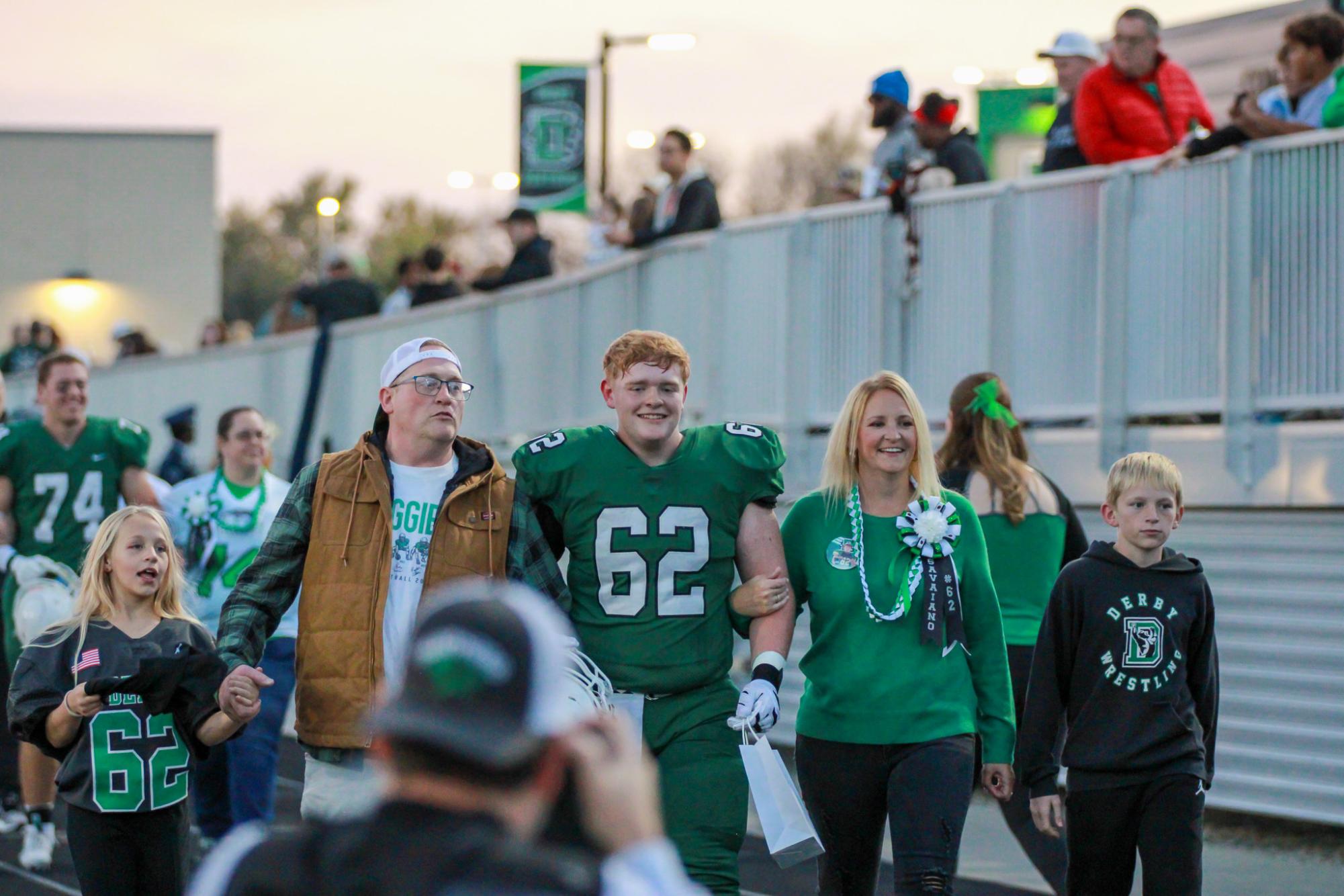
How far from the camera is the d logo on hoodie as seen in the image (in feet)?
20.2

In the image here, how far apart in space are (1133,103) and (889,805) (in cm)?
589

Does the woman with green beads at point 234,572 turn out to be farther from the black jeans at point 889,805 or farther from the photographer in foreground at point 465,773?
the photographer in foreground at point 465,773

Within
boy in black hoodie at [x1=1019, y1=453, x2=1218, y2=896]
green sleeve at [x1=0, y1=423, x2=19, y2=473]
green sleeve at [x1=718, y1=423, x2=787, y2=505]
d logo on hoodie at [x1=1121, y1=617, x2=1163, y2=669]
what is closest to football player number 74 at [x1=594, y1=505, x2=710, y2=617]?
green sleeve at [x1=718, y1=423, x2=787, y2=505]

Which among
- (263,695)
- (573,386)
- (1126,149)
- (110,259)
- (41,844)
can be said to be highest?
(110,259)

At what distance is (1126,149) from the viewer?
10820 millimetres

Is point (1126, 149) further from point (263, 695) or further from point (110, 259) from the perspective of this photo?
point (110, 259)

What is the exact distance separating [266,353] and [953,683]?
16.5 metres

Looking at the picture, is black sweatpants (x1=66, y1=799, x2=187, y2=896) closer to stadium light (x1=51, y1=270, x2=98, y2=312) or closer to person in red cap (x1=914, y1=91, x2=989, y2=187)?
person in red cap (x1=914, y1=91, x2=989, y2=187)

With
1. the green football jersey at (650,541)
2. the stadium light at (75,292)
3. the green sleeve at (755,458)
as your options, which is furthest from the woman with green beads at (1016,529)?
the stadium light at (75,292)

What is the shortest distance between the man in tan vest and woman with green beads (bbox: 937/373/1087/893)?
2.24 m

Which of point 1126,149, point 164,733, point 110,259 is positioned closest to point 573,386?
point 1126,149

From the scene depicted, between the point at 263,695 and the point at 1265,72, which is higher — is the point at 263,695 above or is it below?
below

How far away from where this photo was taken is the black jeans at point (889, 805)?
234 inches

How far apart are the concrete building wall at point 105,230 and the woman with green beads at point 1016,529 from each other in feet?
120
